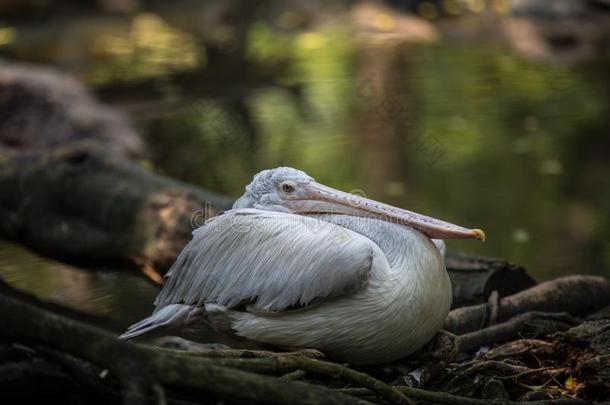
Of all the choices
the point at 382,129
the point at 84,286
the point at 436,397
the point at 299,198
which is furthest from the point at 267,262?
the point at 382,129

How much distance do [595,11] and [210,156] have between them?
6.59m

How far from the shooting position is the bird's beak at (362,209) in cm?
319

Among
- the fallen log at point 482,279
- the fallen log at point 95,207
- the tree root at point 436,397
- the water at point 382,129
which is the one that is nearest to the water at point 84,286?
the water at point 382,129

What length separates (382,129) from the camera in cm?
896

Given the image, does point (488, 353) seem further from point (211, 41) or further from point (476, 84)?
point (211, 41)

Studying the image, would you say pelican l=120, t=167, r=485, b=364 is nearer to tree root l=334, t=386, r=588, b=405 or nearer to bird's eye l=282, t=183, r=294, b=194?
bird's eye l=282, t=183, r=294, b=194

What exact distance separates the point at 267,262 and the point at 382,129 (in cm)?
599

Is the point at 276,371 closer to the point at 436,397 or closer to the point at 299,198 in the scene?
the point at 436,397

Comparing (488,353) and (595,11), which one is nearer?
(488,353)

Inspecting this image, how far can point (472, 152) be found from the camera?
8234 mm

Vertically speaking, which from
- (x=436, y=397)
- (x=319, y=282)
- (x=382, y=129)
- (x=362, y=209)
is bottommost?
(x=382, y=129)

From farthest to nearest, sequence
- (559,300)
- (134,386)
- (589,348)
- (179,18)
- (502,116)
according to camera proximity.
→ (179,18) → (502,116) → (559,300) → (589,348) → (134,386)

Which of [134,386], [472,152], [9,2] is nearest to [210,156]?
[472,152]

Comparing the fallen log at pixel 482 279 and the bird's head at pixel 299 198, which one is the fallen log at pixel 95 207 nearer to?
the fallen log at pixel 482 279
